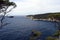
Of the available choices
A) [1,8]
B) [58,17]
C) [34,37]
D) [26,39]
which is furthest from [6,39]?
[58,17]

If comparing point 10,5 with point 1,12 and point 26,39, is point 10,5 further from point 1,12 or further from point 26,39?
point 26,39

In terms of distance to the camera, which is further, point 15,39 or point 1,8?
point 15,39

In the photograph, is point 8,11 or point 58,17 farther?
point 58,17

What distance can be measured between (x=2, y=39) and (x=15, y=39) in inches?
157

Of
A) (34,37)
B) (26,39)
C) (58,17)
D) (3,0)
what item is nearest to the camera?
(3,0)

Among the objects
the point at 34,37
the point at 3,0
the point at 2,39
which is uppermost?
the point at 3,0

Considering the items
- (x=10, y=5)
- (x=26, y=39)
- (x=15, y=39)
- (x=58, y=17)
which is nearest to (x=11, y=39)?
(x=15, y=39)

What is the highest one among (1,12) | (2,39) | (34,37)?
(1,12)

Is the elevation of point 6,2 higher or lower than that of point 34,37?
higher

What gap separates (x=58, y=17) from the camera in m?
99.1

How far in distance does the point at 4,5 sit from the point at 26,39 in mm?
32540

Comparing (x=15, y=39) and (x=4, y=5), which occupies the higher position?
(x=4, y=5)

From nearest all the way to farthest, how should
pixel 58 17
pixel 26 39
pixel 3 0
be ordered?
pixel 3 0, pixel 26 39, pixel 58 17

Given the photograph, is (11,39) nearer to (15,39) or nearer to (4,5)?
(15,39)
